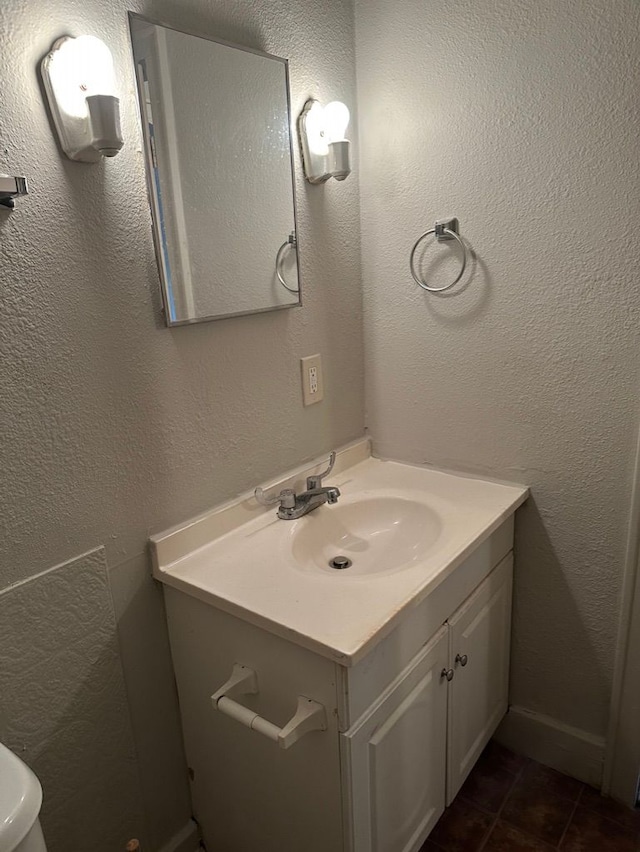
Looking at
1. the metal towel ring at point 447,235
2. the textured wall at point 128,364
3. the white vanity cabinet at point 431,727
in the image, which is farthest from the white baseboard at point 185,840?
the metal towel ring at point 447,235

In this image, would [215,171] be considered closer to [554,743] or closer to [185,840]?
[185,840]

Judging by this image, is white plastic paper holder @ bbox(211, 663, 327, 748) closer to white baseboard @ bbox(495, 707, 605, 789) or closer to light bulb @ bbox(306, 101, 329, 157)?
white baseboard @ bbox(495, 707, 605, 789)

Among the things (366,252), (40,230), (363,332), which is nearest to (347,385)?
(363,332)

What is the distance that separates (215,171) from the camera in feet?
4.25

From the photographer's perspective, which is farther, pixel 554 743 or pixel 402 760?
pixel 554 743

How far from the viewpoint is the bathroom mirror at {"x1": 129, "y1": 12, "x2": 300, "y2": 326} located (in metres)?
1.18

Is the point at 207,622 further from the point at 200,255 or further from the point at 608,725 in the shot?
the point at 608,725

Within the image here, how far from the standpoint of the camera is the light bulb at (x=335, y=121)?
4.79 feet

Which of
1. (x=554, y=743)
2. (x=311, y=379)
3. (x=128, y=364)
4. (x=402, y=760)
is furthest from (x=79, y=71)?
(x=554, y=743)

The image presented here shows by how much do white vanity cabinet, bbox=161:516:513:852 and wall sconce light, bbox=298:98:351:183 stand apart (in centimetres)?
95

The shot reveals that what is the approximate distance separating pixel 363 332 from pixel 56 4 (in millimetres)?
1033

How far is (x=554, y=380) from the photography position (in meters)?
1.49

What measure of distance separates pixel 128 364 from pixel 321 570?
2.03 ft

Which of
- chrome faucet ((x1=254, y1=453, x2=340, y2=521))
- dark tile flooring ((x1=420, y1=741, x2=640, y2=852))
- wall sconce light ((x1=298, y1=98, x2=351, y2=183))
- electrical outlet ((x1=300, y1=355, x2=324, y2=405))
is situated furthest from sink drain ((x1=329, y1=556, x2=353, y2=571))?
wall sconce light ((x1=298, y1=98, x2=351, y2=183))
